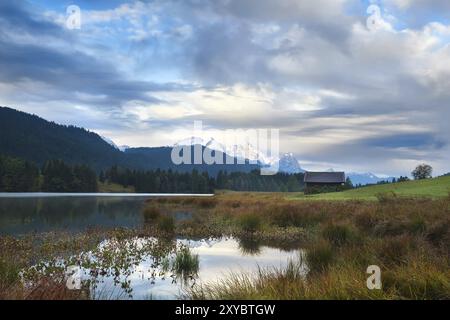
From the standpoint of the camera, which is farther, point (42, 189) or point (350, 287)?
point (42, 189)

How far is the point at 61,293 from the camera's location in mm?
8117

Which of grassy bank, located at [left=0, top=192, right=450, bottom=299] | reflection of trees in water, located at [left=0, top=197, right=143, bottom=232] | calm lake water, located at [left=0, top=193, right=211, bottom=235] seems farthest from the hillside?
reflection of trees in water, located at [left=0, top=197, right=143, bottom=232]

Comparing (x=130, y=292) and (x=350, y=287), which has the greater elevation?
(x=350, y=287)

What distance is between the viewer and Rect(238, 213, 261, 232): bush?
26.0 meters

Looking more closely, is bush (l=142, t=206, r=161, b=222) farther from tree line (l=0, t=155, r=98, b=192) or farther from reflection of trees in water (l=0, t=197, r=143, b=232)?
tree line (l=0, t=155, r=98, b=192)

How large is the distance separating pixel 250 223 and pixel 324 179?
63.4 meters

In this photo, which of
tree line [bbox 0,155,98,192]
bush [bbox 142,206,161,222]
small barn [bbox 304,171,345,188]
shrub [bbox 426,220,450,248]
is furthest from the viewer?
tree line [bbox 0,155,98,192]

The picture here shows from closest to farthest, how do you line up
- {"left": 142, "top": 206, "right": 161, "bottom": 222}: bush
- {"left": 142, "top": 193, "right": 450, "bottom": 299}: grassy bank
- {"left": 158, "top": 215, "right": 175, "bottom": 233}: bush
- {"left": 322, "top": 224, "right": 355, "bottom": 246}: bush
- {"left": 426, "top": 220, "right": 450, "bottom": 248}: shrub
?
{"left": 142, "top": 193, "right": 450, "bottom": 299}: grassy bank
{"left": 426, "top": 220, "right": 450, "bottom": 248}: shrub
{"left": 322, "top": 224, "right": 355, "bottom": 246}: bush
{"left": 158, "top": 215, "right": 175, "bottom": 233}: bush
{"left": 142, "top": 206, "right": 161, "bottom": 222}: bush

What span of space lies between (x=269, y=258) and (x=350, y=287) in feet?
28.3

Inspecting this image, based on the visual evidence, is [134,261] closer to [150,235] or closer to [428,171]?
[150,235]

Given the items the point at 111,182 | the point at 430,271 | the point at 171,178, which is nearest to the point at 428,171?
the point at 171,178

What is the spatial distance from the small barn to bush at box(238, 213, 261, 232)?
59610mm

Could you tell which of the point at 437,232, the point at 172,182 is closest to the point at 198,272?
the point at 437,232

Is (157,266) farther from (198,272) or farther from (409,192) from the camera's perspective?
(409,192)
